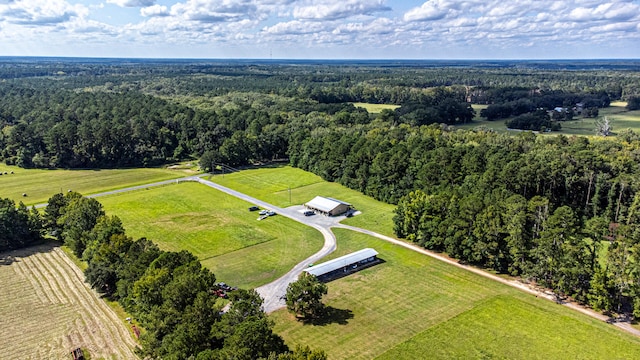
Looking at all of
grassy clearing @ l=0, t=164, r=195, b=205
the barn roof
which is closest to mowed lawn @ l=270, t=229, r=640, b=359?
the barn roof

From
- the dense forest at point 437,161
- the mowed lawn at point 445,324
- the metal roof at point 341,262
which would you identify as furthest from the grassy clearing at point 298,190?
the mowed lawn at point 445,324

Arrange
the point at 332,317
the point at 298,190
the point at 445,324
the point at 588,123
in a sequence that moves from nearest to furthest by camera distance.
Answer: the point at 445,324, the point at 332,317, the point at 298,190, the point at 588,123

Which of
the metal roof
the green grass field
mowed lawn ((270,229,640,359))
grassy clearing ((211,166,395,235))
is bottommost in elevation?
mowed lawn ((270,229,640,359))

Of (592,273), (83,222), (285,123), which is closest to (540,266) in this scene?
(592,273)

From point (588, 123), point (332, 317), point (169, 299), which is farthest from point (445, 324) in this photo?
point (588, 123)

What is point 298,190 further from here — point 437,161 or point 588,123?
point 588,123

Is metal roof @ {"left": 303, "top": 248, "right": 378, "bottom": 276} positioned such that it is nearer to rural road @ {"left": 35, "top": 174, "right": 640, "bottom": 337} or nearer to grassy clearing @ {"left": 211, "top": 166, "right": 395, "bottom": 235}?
rural road @ {"left": 35, "top": 174, "right": 640, "bottom": 337}

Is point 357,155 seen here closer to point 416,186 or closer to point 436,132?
point 416,186
